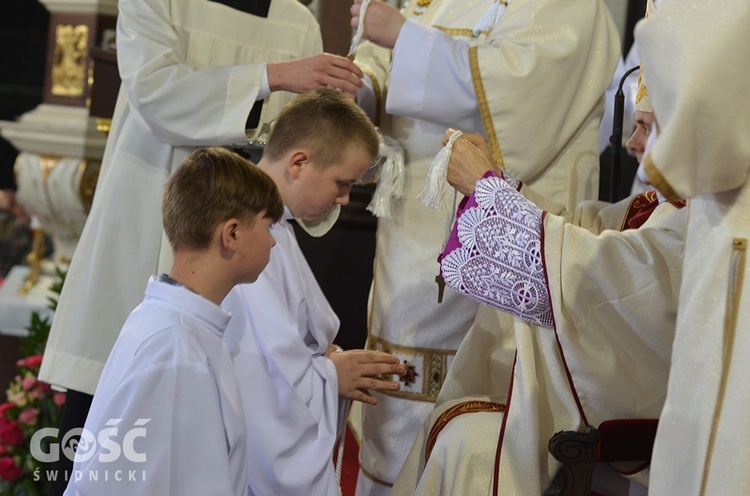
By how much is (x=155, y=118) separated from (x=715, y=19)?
193 centimetres

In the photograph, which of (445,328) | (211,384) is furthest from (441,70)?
(211,384)

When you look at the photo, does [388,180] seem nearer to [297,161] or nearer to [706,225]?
[297,161]

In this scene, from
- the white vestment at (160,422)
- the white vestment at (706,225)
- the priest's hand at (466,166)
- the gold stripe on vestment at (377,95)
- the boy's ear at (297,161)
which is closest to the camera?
the white vestment at (706,225)

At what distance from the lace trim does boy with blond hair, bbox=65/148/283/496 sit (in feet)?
1.68

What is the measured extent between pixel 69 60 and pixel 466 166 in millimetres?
4003

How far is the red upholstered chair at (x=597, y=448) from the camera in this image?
91.1 inches

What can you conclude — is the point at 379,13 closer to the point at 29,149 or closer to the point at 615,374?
the point at 615,374

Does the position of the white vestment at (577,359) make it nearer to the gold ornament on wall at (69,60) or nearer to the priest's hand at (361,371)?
the priest's hand at (361,371)

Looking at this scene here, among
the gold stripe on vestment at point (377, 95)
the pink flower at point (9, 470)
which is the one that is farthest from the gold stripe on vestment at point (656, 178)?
the pink flower at point (9, 470)

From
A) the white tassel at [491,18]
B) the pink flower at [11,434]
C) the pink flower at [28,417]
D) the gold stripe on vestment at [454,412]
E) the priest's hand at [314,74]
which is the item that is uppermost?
the white tassel at [491,18]

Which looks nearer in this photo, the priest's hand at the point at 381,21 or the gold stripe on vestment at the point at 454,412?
the gold stripe on vestment at the point at 454,412

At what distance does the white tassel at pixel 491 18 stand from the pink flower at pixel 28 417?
90.4 inches

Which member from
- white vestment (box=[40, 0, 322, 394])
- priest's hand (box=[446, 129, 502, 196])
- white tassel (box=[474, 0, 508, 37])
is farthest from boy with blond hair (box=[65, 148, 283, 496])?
white tassel (box=[474, 0, 508, 37])

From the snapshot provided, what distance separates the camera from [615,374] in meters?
2.41
